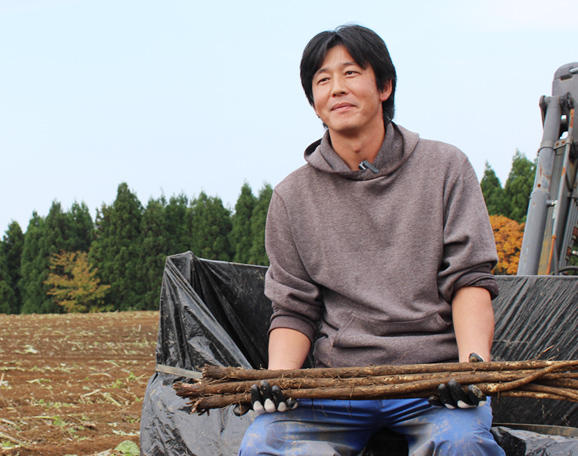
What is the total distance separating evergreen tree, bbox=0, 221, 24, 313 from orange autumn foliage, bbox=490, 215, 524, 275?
54.8 ft

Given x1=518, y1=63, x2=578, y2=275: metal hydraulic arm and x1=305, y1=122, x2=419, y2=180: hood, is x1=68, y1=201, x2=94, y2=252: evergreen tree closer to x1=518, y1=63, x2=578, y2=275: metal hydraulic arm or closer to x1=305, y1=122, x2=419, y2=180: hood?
x1=518, y1=63, x2=578, y2=275: metal hydraulic arm

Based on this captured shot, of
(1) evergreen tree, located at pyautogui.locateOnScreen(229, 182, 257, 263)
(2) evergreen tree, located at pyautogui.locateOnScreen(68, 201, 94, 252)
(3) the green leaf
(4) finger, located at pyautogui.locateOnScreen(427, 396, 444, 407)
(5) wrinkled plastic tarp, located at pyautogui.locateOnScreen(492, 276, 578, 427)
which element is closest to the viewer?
(4) finger, located at pyautogui.locateOnScreen(427, 396, 444, 407)

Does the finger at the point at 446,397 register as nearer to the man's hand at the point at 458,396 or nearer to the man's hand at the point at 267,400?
the man's hand at the point at 458,396

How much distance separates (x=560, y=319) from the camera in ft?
8.77

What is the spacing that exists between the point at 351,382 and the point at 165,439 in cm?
111

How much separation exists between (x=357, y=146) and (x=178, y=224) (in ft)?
66.5

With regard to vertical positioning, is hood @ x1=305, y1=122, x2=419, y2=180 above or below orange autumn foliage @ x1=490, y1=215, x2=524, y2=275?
below

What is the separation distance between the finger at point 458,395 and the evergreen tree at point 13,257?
72.8 feet

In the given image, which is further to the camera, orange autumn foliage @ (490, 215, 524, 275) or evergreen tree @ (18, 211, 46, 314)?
evergreen tree @ (18, 211, 46, 314)

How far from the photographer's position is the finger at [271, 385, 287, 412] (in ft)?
4.65

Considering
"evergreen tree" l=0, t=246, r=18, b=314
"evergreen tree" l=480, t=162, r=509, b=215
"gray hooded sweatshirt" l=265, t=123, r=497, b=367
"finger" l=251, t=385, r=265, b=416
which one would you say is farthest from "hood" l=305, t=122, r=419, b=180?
"evergreen tree" l=0, t=246, r=18, b=314

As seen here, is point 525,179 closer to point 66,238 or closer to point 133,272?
point 133,272

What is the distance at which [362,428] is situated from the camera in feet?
5.35

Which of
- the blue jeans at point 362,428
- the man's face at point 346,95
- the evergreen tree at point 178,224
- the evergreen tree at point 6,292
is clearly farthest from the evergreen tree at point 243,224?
the blue jeans at point 362,428
